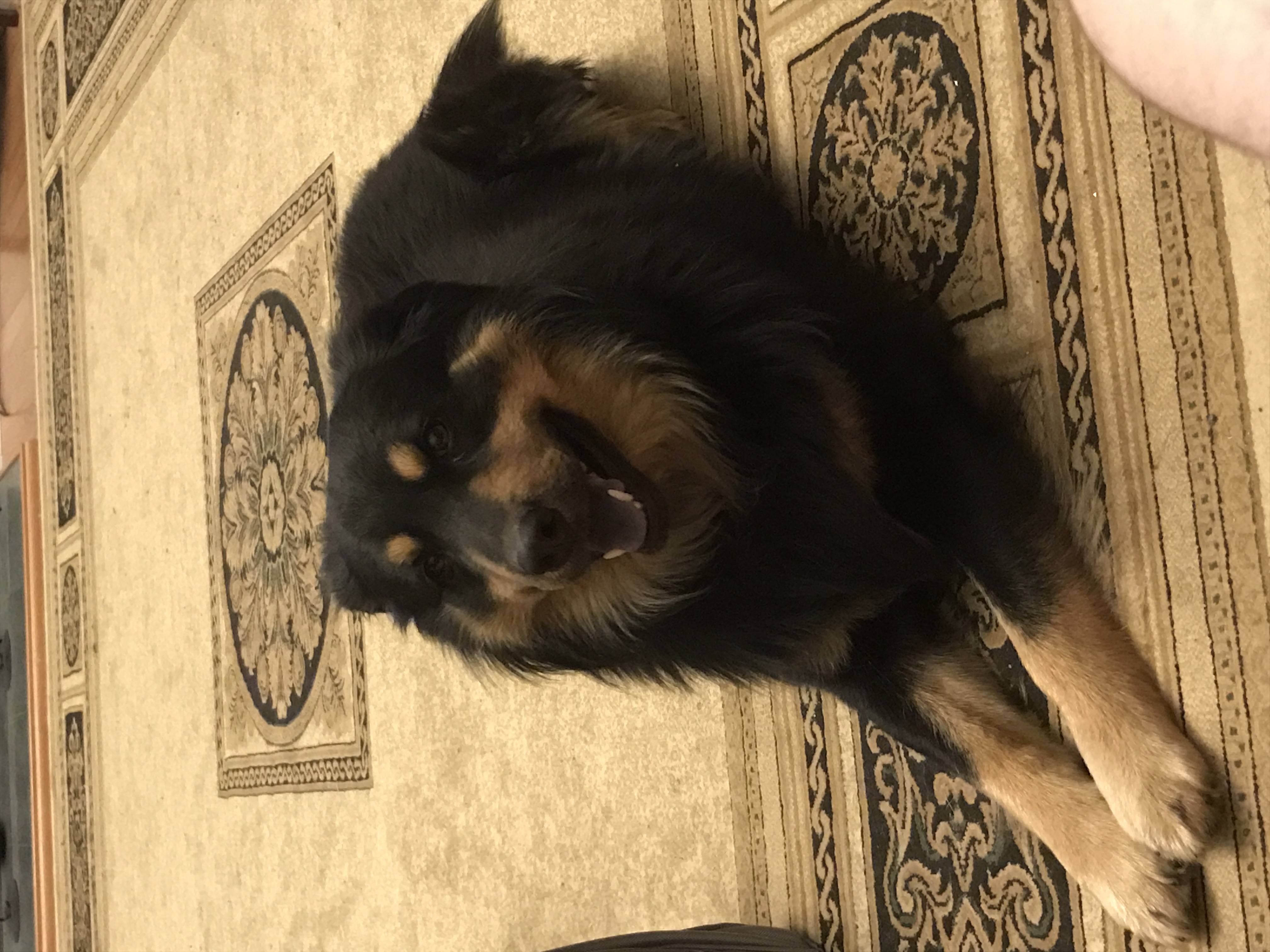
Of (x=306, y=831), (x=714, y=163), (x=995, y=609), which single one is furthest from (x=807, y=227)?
(x=306, y=831)

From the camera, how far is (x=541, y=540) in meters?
1.29

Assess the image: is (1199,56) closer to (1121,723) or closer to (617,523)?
(617,523)

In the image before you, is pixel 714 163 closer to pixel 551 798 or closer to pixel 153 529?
pixel 551 798

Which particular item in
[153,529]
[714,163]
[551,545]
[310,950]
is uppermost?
[714,163]

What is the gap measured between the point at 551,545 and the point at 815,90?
1.03 m

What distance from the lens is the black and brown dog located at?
140 centimetres

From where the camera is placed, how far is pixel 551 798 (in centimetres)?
227

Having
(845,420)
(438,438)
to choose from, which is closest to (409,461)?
(438,438)

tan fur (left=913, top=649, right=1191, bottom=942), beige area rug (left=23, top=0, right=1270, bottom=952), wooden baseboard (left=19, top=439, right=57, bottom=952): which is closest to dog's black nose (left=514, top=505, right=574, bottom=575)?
tan fur (left=913, top=649, right=1191, bottom=942)

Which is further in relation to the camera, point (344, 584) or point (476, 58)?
point (476, 58)

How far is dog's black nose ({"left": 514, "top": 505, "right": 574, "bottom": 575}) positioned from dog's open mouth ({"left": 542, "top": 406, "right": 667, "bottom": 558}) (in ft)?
0.25

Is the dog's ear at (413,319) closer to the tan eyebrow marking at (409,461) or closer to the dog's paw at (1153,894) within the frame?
the tan eyebrow marking at (409,461)

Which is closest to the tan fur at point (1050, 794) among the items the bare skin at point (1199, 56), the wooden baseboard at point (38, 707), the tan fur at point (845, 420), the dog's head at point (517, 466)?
the tan fur at point (845, 420)

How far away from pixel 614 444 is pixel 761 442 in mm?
212
